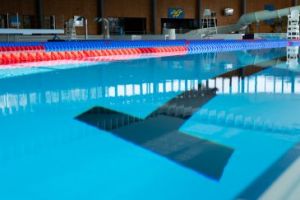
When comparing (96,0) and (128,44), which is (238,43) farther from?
(96,0)

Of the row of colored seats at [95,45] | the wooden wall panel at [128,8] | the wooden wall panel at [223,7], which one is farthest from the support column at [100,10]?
the row of colored seats at [95,45]

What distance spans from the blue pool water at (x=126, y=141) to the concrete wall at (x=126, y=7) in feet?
53.0

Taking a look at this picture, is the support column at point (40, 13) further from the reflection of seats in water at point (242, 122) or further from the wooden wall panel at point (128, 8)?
the reflection of seats in water at point (242, 122)

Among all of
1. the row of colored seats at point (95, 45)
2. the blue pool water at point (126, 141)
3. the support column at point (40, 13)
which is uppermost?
the support column at point (40, 13)

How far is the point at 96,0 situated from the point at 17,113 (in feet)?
63.1

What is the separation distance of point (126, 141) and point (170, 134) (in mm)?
277

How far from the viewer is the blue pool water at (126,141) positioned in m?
1.37

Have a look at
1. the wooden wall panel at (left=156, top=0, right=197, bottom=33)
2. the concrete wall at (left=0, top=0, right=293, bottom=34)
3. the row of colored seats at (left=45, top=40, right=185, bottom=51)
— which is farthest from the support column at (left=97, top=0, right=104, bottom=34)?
the row of colored seats at (left=45, top=40, right=185, bottom=51)

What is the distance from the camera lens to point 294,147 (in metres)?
1.82

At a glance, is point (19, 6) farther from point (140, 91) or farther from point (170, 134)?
point (170, 134)

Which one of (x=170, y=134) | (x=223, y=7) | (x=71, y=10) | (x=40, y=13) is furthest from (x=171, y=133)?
(x=223, y=7)

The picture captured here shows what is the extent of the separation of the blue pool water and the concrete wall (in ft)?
53.0

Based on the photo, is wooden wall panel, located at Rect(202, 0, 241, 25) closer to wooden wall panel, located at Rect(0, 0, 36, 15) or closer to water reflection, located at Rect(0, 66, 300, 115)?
wooden wall panel, located at Rect(0, 0, 36, 15)

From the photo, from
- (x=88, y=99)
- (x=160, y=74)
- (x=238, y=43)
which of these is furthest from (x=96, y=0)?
(x=88, y=99)
